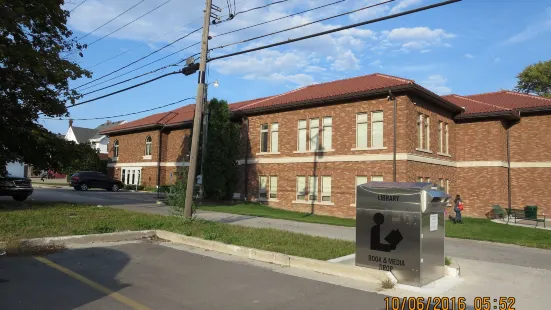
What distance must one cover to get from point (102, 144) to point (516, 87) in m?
67.4

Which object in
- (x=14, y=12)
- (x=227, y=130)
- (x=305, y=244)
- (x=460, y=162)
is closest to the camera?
(x=305, y=244)

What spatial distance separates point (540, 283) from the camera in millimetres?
7918

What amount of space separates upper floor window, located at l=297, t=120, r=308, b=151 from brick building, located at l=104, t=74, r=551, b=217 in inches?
2.5

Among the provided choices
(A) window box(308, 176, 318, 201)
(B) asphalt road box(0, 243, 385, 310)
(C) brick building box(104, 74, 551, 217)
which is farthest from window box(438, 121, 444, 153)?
(B) asphalt road box(0, 243, 385, 310)

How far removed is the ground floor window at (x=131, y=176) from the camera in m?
41.8

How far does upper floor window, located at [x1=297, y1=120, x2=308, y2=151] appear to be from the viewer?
2550cm

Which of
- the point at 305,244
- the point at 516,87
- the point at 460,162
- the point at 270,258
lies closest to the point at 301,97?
the point at 460,162

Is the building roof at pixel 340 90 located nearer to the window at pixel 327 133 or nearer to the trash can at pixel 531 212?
the window at pixel 327 133

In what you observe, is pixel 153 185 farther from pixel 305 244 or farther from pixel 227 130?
pixel 305 244

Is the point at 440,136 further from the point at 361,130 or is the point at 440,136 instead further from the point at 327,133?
the point at 327,133

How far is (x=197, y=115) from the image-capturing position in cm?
1451

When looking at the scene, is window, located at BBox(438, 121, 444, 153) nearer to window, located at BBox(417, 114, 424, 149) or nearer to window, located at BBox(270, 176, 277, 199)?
window, located at BBox(417, 114, 424, 149)

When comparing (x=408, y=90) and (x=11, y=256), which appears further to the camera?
(x=408, y=90)
